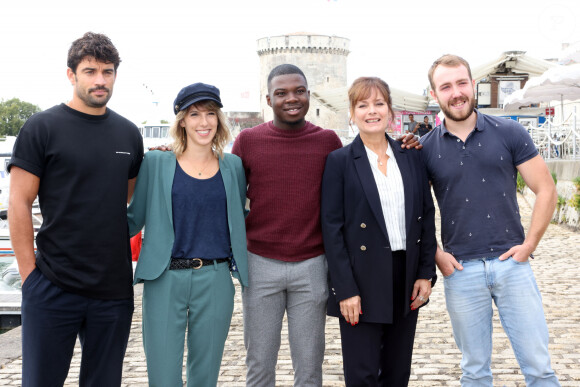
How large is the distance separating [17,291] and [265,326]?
811 cm

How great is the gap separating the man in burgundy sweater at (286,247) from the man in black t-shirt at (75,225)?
0.68 m

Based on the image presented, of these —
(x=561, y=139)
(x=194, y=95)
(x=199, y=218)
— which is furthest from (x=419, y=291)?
(x=561, y=139)

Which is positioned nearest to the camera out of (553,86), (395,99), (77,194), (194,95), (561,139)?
(77,194)

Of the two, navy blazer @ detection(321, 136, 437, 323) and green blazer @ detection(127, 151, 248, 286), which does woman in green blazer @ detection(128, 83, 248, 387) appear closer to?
green blazer @ detection(127, 151, 248, 286)

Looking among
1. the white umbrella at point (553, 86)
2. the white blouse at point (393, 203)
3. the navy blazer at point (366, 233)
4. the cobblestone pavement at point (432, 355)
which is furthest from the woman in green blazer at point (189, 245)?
the white umbrella at point (553, 86)

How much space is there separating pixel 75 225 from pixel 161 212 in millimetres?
408

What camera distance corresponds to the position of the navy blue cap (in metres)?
3.19

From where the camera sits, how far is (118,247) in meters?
3.04

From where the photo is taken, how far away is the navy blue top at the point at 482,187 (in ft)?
→ 10.1

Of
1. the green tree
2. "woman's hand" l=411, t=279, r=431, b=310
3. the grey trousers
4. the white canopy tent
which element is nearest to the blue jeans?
"woman's hand" l=411, t=279, r=431, b=310

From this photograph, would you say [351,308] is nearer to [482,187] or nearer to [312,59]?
[482,187]

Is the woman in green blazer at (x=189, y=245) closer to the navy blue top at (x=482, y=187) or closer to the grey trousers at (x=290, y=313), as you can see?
the grey trousers at (x=290, y=313)

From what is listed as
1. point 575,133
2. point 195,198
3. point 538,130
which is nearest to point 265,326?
point 195,198

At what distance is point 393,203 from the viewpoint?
10.2 feet
